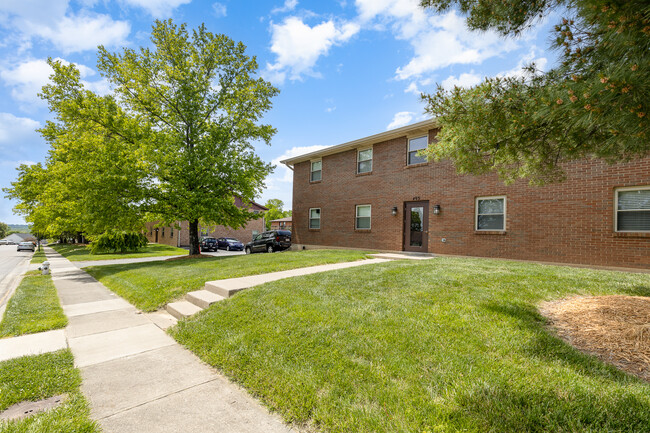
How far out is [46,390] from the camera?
9.12ft

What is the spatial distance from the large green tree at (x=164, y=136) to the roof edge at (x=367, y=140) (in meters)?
2.55

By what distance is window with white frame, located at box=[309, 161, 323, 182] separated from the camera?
1681 centimetres

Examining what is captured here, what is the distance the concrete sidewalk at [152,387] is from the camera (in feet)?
7.61

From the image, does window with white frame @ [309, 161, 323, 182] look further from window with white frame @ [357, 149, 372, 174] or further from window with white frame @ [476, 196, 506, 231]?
window with white frame @ [476, 196, 506, 231]

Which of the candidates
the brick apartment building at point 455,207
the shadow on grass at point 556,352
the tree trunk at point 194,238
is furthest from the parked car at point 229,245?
the shadow on grass at point 556,352

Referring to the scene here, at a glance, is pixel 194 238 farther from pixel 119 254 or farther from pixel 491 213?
pixel 491 213

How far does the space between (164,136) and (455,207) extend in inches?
498

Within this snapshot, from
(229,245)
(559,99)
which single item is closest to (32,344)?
(559,99)

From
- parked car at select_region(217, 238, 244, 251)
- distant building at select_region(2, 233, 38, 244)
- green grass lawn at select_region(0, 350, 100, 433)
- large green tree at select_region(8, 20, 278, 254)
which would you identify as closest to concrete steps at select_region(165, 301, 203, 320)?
green grass lawn at select_region(0, 350, 100, 433)

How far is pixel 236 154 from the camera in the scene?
1464 centimetres

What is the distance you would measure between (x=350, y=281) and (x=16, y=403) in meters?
4.63

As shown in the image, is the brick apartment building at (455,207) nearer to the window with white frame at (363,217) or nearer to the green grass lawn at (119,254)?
the window with white frame at (363,217)

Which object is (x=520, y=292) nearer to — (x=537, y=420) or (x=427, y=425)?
(x=537, y=420)

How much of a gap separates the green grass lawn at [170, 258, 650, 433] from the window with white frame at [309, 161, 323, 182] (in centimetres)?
1214
